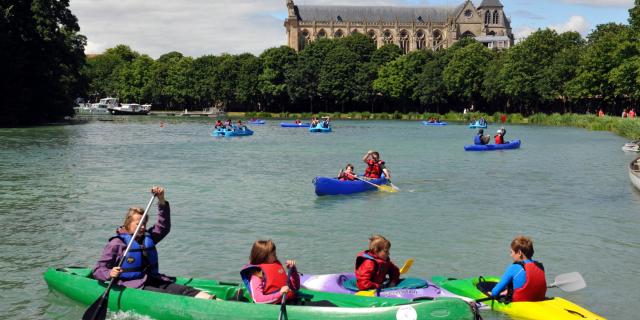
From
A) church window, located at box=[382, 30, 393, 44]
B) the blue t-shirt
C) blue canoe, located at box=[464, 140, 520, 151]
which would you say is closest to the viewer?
the blue t-shirt

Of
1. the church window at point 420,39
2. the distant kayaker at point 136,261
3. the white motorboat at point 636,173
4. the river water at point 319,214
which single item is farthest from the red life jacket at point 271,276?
the church window at point 420,39

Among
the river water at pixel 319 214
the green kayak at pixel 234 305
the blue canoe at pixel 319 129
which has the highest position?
the green kayak at pixel 234 305

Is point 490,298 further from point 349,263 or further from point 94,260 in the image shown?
point 94,260

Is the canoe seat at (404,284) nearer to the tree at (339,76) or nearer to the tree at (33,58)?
the tree at (33,58)

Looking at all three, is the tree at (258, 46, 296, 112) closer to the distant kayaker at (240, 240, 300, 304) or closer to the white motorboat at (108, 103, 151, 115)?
A: the white motorboat at (108, 103, 151, 115)

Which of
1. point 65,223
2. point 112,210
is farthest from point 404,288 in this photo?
point 112,210

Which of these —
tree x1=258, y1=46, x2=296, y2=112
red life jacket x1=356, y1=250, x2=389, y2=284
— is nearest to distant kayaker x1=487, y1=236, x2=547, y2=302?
red life jacket x1=356, y1=250, x2=389, y2=284

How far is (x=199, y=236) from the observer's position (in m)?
17.5

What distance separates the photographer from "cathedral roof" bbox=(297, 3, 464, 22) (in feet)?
568

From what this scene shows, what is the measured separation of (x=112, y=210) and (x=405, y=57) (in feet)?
318

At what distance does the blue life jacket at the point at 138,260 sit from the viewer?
10328mm

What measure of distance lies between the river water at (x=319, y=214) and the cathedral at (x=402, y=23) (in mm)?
131939

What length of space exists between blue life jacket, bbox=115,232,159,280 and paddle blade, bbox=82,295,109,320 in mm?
536

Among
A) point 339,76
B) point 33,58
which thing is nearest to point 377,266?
point 33,58
